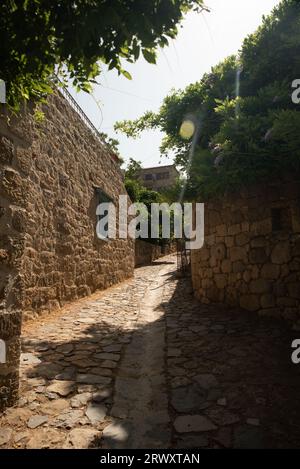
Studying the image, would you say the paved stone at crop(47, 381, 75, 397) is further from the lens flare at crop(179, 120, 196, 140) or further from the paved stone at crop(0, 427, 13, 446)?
the lens flare at crop(179, 120, 196, 140)

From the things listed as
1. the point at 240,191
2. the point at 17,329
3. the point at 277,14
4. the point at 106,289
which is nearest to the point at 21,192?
the point at 17,329

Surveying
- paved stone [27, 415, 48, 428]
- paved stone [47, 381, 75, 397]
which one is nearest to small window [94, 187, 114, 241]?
paved stone [47, 381, 75, 397]

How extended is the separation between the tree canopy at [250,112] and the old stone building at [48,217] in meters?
2.58

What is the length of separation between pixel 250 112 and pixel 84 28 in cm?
433

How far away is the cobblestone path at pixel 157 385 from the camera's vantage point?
6.86 feet

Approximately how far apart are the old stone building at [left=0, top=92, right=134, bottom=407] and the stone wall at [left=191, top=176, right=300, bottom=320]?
9.97 feet

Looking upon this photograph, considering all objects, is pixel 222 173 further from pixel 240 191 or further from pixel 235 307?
pixel 235 307

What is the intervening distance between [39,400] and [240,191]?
4.44 meters

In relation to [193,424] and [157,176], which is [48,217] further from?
[157,176]

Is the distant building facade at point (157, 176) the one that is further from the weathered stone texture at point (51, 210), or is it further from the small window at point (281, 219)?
the small window at point (281, 219)

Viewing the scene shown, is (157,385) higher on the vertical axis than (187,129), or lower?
lower

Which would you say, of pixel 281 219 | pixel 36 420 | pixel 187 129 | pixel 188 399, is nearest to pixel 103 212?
pixel 187 129

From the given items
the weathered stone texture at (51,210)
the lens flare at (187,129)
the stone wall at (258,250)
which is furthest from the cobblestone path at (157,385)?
the lens flare at (187,129)

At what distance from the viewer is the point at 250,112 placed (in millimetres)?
5320
